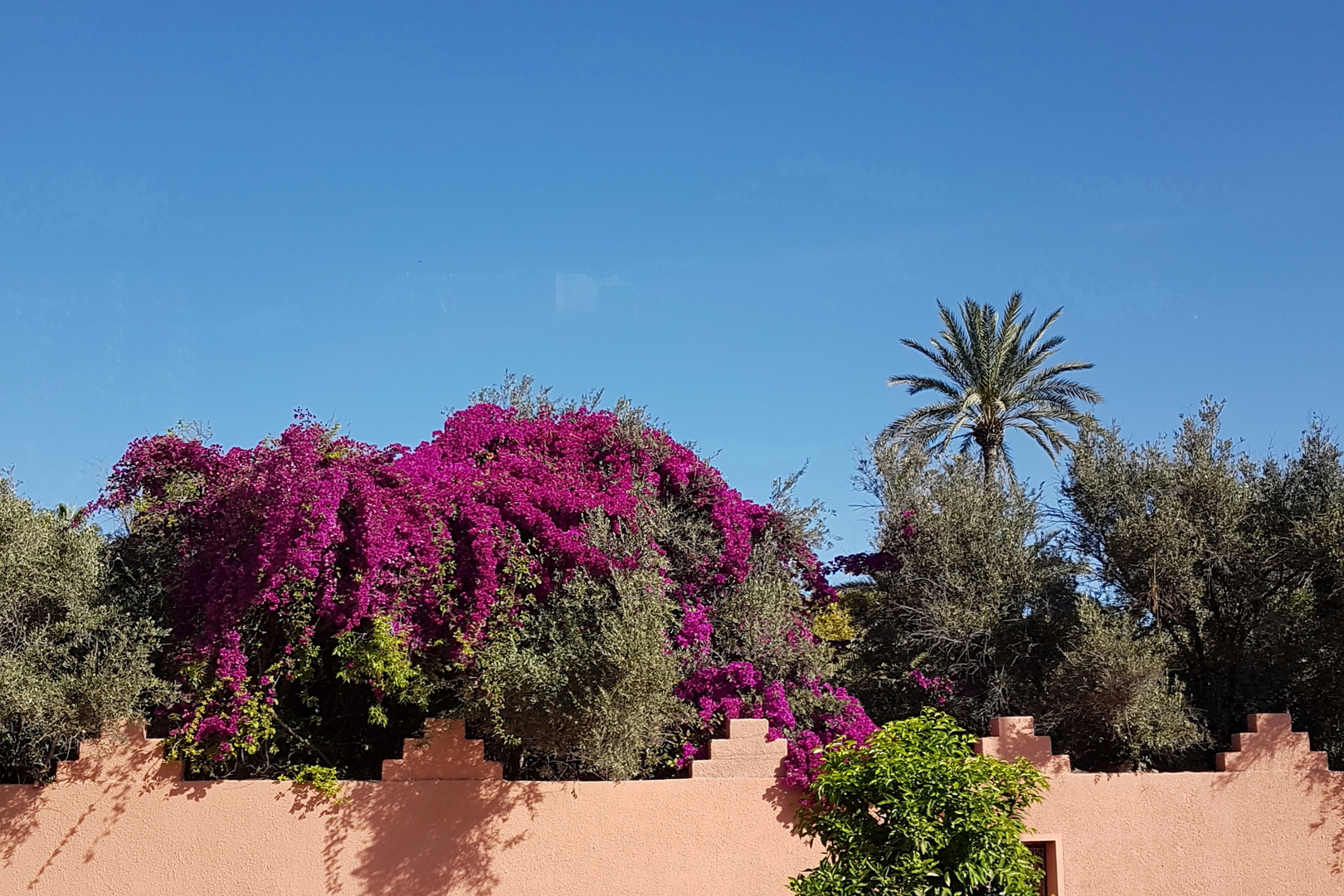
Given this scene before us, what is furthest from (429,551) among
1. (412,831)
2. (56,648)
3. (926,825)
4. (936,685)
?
(936,685)

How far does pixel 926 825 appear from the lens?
373 inches

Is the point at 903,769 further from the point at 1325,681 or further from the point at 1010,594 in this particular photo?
the point at 1325,681

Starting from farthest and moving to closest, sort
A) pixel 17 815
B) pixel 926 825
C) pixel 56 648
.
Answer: pixel 17 815
pixel 56 648
pixel 926 825

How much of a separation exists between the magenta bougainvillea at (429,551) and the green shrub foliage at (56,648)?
658 mm

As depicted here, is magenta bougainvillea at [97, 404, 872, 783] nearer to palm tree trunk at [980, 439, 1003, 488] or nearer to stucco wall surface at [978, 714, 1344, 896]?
stucco wall surface at [978, 714, 1344, 896]

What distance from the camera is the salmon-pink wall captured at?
45.7 feet

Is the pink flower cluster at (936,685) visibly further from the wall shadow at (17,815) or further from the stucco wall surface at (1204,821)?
the wall shadow at (17,815)

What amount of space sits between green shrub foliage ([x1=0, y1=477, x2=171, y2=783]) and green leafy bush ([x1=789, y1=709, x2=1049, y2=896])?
27.9 ft

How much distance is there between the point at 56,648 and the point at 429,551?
4.37m

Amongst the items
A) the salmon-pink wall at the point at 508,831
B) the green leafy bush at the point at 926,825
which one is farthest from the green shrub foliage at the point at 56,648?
the green leafy bush at the point at 926,825

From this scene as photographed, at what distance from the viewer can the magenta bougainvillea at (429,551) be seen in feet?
45.5

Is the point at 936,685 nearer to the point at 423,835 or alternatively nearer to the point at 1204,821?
the point at 1204,821

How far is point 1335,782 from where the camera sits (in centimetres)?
1638

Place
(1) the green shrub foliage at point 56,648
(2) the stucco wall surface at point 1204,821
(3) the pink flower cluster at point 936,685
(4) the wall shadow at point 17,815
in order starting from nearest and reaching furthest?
1. (1) the green shrub foliage at point 56,648
2. (4) the wall shadow at point 17,815
3. (2) the stucco wall surface at point 1204,821
4. (3) the pink flower cluster at point 936,685
